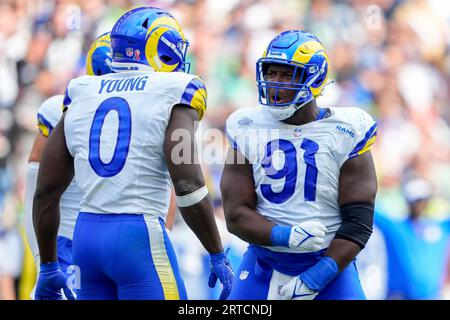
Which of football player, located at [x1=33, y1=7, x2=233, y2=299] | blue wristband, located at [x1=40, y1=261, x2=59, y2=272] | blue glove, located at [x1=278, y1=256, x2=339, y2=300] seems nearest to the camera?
football player, located at [x1=33, y1=7, x2=233, y2=299]

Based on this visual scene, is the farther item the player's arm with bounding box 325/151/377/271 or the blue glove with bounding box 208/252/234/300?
Answer: the player's arm with bounding box 325/151/377/271

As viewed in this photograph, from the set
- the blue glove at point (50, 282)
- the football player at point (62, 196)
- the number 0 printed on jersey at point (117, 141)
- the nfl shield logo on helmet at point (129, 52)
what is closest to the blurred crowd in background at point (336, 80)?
the football player at point (62, 196)

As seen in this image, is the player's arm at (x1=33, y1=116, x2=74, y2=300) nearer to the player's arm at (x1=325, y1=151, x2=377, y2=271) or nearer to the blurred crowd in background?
the player's arm at (x1=325, y1=151, x2=377, y2=271)

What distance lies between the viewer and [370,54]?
823cm

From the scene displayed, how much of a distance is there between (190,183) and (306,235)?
0.57 metres

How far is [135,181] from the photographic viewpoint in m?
3.55

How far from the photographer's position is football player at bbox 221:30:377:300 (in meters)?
3.86

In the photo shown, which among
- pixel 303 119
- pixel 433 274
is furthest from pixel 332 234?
pixel 433 274

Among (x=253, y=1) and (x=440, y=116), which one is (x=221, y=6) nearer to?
(x=253, y=1)

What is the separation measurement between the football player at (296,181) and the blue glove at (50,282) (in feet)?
2.63

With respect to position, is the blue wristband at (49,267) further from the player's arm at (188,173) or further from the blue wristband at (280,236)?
the blue wristband at (280,236)

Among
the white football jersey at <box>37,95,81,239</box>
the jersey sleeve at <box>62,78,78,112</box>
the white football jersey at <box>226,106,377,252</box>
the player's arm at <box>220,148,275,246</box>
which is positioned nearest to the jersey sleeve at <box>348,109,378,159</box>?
the white football jersey at <box>226,106,377,252</box>

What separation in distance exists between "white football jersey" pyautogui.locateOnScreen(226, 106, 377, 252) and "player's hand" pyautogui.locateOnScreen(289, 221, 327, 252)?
0.12 meters

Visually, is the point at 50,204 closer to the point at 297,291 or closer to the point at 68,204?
the point at 68,204
